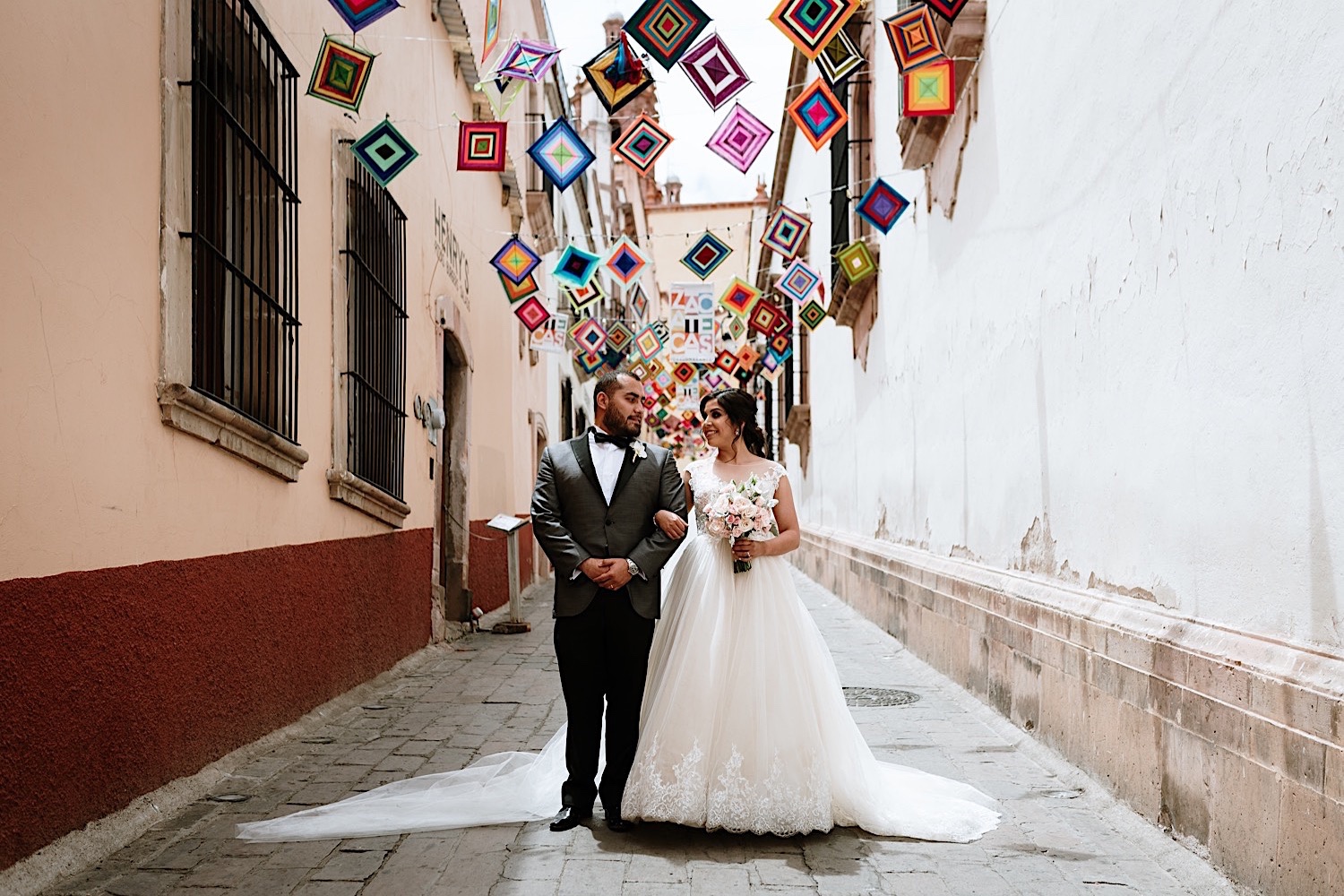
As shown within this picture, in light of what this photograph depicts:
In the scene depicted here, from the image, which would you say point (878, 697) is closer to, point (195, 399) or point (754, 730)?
point (754, 730)

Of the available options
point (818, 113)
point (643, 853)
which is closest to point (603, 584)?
point (643, 853)

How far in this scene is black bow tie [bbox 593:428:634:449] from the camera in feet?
16.5

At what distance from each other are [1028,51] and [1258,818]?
Answer: 15.1 ft

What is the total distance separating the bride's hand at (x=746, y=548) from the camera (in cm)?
498

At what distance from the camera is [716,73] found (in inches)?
297

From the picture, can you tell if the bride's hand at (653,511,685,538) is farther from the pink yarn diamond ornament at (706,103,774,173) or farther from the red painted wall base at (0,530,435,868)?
the pink yarn diamond ornament at (706,103,774,173)

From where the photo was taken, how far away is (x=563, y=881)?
13.3 feet

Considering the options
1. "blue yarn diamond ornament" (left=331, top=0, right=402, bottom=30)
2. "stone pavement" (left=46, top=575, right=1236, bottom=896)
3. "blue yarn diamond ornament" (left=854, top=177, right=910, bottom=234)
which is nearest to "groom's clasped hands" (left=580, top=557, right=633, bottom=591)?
"stone pavement" (left=46, top=575, right=1236, bottom=896)

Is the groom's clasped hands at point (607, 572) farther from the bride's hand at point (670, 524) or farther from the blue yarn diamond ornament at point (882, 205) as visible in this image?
the blue yarn diamond ornament at point (882, 205)

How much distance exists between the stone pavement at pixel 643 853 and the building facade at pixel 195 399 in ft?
1.14

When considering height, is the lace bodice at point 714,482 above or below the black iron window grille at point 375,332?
below

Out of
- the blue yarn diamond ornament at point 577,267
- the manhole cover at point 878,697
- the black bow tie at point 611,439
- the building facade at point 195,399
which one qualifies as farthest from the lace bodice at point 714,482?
the blue yarn diamond ornament at point 577,267

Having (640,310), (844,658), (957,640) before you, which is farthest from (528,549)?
(640,310)

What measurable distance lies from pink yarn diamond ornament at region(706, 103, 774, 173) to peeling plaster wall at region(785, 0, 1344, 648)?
1488mm
